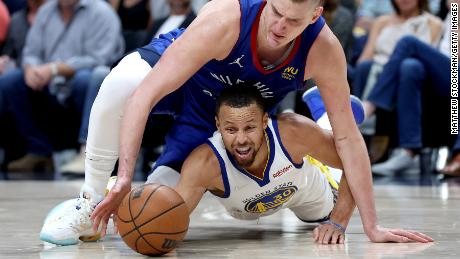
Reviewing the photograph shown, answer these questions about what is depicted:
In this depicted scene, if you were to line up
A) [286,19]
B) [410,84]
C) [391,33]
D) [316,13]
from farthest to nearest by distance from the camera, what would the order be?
[391,33] → [410,84] → [316,13] → [286,19]

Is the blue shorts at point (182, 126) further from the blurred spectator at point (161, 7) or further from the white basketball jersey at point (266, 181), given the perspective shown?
the blurred spectator at point (161, 7)

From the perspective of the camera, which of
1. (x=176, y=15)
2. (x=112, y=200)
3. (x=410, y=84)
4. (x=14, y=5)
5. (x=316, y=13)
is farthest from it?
(x=14, y=5)

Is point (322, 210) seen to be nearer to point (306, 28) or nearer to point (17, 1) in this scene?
point (306, 28)

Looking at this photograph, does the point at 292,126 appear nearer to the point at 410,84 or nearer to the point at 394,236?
the point at 394,236

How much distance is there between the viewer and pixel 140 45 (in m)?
7.82

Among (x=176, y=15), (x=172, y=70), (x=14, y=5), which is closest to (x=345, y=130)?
(x=172, y=70)

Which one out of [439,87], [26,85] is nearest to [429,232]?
[439,87]

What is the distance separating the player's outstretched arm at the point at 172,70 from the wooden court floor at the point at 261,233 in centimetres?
28

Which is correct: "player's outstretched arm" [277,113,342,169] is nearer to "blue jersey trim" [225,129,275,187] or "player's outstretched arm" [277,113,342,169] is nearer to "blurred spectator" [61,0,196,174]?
"blue jersey trim" [225,129,275,187]

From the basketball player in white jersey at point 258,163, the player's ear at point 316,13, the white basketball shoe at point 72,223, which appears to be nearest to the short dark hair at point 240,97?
the basketball player in white jersey at point 258,163

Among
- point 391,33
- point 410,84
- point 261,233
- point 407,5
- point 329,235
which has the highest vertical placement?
point 407,5

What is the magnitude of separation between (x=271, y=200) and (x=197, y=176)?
0.35m

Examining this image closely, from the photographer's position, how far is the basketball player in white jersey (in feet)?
11.1

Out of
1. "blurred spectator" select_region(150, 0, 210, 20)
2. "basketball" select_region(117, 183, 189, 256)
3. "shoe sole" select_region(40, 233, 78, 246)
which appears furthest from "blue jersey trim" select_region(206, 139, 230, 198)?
"blurred spectator" select_region(150, 0, 210, 20)
